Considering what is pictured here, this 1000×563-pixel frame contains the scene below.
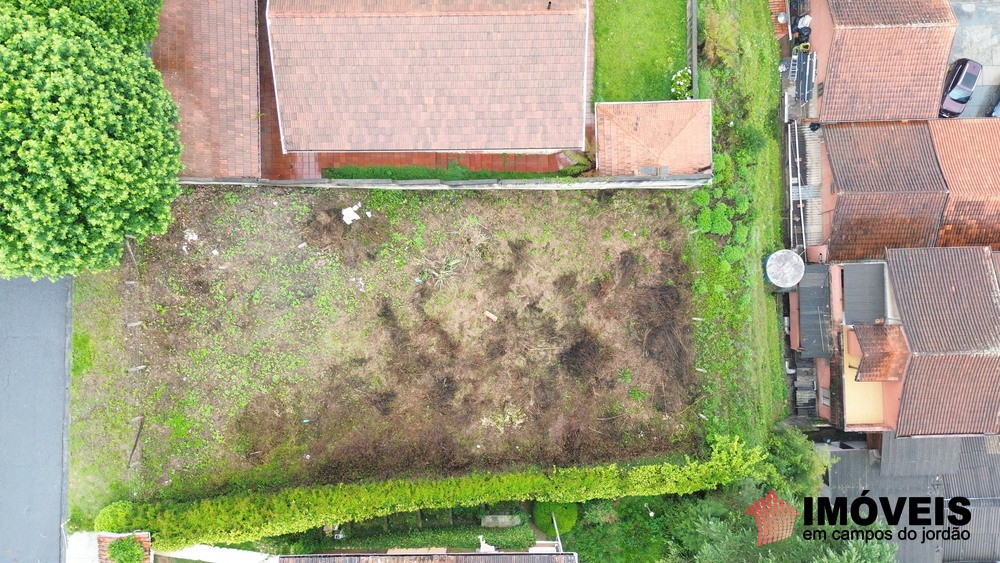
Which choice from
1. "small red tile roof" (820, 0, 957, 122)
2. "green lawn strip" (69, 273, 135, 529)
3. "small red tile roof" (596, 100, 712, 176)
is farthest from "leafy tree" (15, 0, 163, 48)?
"small red tile roof" (820, 0, 957, 122)

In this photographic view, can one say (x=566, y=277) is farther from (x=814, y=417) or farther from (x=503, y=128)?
(x=814, y=417)

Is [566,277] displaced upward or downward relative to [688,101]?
downward

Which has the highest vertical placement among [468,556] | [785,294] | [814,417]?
[785,294]

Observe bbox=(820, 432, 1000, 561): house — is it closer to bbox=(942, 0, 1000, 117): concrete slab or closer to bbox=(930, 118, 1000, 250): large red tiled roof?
bbox=(930, 118, 1000, 250): large red tiled roof

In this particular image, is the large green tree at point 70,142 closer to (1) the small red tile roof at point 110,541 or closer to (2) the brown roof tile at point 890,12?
(1) the small red tile roof at point 110,541

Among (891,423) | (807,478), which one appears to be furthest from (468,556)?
(891,423)

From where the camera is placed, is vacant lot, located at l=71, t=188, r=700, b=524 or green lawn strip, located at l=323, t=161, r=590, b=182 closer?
vacant lot, located at l=71, t=188, r=700, b=524

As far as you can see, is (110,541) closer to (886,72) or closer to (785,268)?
(785,268)
